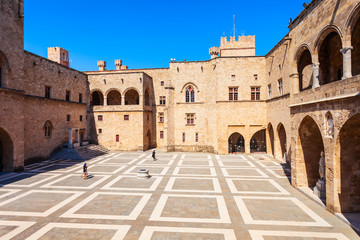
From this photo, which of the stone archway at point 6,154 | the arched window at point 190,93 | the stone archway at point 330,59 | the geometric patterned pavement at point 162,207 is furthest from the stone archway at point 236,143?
the stone archway at point 6,154

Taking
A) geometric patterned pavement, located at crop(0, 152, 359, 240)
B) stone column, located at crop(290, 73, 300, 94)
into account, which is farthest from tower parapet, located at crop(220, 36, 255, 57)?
geometric patterned pavement, located at crop(0, 152, 359, 240)

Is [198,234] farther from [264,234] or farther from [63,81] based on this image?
[63,81]

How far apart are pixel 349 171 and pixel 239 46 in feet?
92.4

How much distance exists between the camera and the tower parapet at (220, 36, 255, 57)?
33.5 meters

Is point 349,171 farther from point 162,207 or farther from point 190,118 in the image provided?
point 190,118

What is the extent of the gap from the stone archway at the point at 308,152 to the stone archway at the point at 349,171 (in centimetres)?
328

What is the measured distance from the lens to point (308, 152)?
13.2 metres

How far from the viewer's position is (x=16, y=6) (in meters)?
17.8

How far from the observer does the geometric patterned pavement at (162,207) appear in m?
8.32

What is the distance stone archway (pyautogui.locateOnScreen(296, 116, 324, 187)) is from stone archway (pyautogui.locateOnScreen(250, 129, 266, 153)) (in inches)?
571

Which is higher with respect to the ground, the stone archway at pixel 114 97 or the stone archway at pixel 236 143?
the stone archway at pixel 114 97

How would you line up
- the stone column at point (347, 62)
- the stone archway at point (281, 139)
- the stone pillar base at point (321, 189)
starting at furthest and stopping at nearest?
1. the stone archway at point (281, 139)
2. the stone pillar base at point (321, 189)
3. the stone column at point (347, 62)

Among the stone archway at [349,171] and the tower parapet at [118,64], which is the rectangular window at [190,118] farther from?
the stone archway at [349,171]

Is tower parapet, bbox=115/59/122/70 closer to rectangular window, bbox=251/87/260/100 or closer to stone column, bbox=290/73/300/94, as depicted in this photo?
rectangular window, bbox=251/87/260/100
